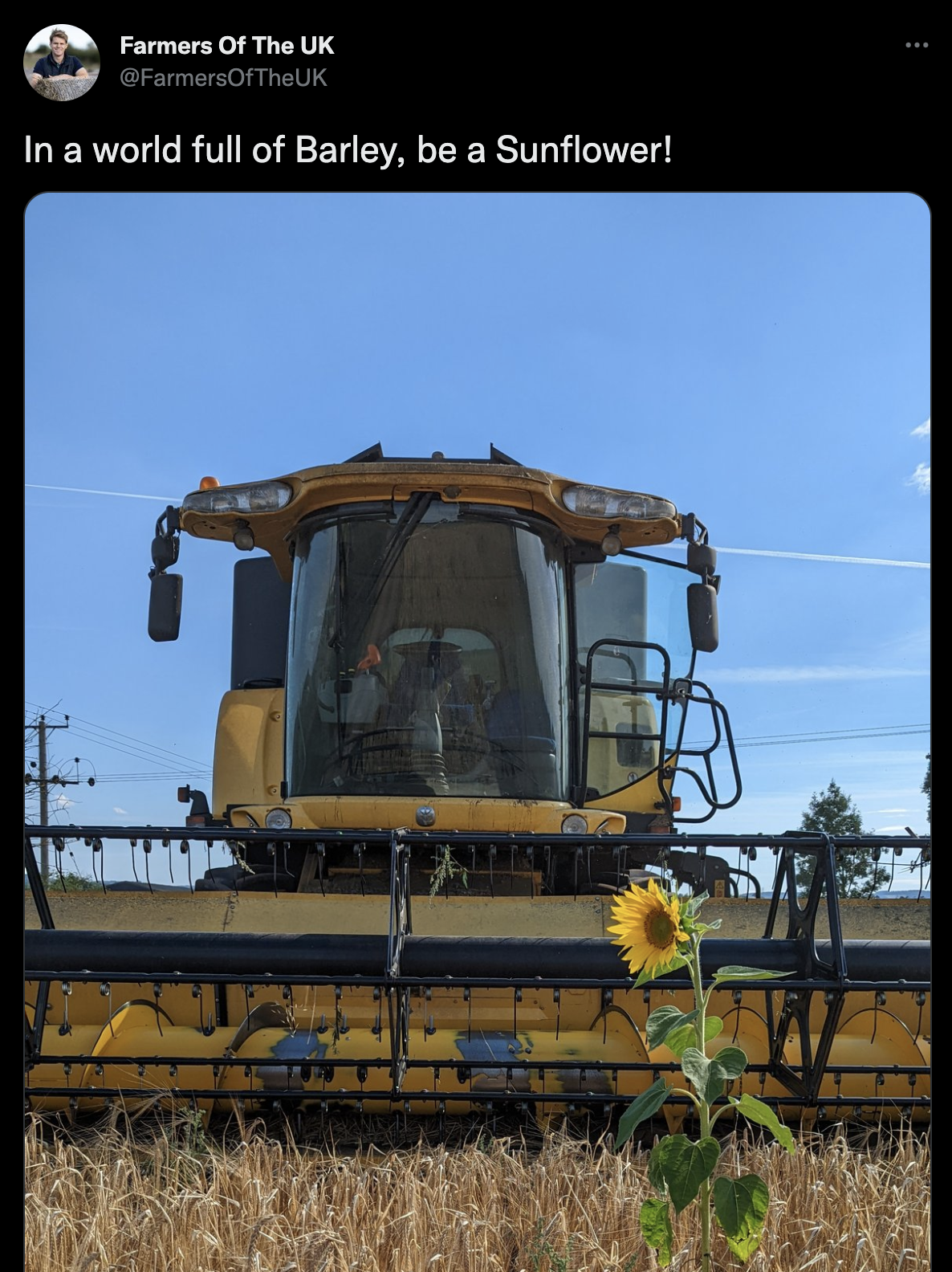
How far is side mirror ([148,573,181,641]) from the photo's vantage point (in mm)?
5207

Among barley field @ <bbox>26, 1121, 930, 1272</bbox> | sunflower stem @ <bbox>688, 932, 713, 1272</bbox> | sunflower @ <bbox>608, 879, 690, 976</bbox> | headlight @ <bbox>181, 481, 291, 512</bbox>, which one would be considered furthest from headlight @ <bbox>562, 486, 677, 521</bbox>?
sunflower stem @ <bbox>688, 932, 713, 1272</bbox>

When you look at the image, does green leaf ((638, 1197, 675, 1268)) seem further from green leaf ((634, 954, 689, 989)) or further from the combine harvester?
the combine harvester

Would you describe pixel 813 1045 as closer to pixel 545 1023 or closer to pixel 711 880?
pixel 545 1023

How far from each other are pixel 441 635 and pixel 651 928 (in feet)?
8.84

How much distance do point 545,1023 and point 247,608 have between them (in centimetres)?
416

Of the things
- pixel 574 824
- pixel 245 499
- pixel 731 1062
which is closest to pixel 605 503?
pixel 574 824

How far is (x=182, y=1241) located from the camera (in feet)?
8.63

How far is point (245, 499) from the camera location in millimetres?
5137

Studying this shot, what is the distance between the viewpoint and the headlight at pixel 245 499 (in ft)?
16.8

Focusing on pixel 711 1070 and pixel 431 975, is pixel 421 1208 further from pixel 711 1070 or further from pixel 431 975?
pixel 711 1070
